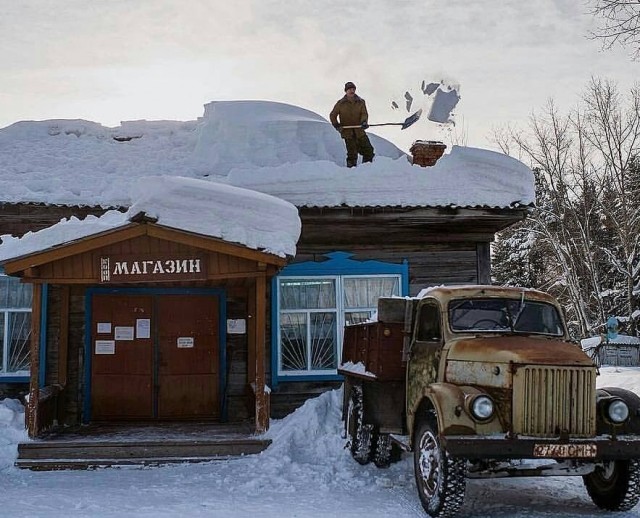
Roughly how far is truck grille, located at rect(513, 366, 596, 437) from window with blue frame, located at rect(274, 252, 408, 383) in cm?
533

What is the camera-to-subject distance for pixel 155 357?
11.4 metres

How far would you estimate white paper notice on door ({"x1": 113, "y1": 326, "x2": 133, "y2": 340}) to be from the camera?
37.4 feet

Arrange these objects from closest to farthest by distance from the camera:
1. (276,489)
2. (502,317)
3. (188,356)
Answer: (502,317) → (276,489) → (188,356)

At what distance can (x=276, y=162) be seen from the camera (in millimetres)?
13141

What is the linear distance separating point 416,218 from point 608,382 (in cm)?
1080

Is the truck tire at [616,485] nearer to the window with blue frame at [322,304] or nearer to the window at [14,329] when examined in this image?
the window with blue frame at [322,304]

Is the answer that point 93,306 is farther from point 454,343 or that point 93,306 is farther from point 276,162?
point 454,343

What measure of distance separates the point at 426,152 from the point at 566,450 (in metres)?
7.72

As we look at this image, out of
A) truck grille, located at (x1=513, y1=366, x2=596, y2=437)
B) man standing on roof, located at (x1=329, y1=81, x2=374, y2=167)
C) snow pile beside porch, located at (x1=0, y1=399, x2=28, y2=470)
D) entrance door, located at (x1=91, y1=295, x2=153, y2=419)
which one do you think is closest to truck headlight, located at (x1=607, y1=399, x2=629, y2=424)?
truck grille, located at (x1=513, y1=366, x2=596, y2=437)

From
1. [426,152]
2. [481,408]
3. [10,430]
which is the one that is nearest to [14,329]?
[10,430]

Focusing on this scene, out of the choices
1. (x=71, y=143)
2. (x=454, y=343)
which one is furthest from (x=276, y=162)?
(x=454, y=343)

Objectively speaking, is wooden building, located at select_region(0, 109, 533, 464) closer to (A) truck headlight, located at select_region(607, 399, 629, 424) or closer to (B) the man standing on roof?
(B) the man standing on roof

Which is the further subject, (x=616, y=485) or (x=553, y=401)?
(x=616, y=485)

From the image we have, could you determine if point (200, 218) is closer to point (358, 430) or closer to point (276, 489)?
point (358, 430)
